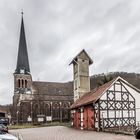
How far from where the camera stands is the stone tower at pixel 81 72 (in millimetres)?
45719

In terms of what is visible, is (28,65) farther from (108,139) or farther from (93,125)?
(108,139)

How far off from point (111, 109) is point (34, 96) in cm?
5347

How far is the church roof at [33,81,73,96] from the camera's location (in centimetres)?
8288

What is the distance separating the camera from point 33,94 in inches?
3189

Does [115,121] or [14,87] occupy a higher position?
[14,87]

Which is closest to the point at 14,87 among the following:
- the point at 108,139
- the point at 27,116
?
the point at 27,116

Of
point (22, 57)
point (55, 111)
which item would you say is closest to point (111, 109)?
point (55, 111)

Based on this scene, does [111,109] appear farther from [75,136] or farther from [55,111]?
[55,111]

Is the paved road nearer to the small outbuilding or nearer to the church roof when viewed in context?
the small outbuilding

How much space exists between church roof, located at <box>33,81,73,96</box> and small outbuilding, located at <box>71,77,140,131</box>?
5142 centimetres

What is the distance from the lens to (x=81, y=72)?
152 ft

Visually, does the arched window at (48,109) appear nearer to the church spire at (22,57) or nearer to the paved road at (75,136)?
the church spire at (22,57)

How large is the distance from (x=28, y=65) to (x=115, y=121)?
55.5m

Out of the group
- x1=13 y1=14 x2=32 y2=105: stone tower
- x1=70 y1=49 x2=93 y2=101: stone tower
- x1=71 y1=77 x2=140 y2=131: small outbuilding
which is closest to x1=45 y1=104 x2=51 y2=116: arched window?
x1=13 y1=14 x2=32 y2=105: stone tower
